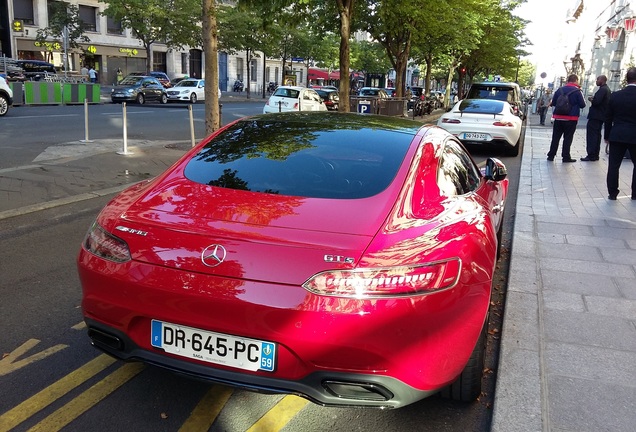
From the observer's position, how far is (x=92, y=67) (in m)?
48.6

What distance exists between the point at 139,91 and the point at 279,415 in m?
30.4

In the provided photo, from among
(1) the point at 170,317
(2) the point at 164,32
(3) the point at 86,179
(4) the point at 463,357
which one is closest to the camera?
(1) the point at 170,317

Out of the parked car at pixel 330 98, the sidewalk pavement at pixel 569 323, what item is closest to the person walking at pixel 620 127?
the sidewalk pavement at pixel 569 323

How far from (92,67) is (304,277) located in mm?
51945

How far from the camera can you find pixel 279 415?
2.87m

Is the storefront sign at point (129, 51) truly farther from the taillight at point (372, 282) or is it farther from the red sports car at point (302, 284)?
the taillight at point (372, 282)

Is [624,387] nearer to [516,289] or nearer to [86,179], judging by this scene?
[516,289]

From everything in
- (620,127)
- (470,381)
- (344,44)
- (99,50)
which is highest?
(99,50)

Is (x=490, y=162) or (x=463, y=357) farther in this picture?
(x=490, y=162)

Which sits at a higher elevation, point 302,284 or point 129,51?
point 129,51

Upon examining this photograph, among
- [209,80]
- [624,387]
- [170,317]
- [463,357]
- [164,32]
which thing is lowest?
[624,387]

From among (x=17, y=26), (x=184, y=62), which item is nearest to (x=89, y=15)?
(x=17, y=26)

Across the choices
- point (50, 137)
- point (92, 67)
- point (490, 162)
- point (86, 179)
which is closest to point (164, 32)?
point (92, 67)

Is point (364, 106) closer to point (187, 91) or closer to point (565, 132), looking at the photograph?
point (565, 132)
